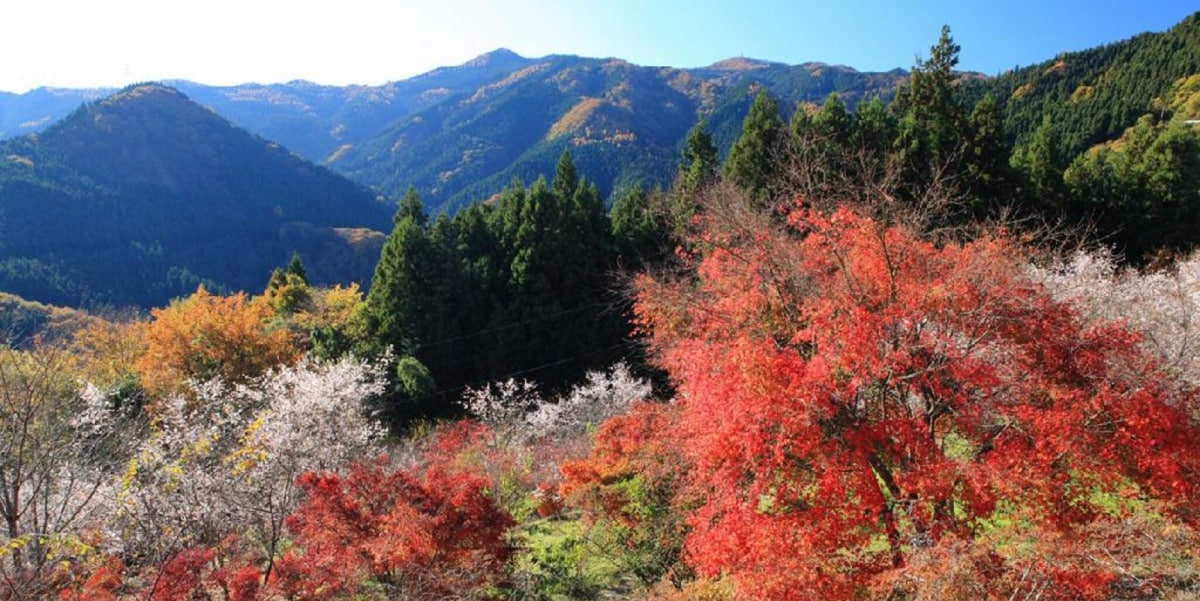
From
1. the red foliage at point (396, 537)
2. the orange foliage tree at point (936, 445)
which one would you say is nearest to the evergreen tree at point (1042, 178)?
the orange foliage tree at point (936, 445)

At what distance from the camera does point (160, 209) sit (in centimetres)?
11744

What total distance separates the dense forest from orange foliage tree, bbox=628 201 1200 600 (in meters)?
0.04

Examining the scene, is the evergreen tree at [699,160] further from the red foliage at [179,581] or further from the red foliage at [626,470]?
the red foliage at [179,581]

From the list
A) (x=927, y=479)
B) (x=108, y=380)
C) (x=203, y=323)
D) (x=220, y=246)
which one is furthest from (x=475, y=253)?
(x=220, y=246)

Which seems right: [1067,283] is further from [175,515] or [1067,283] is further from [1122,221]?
[175,515]

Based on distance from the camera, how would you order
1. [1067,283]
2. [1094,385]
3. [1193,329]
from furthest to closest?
[1067,283] < [1193,329] < [1094,385]

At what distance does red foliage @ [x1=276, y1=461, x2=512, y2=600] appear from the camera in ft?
30.5

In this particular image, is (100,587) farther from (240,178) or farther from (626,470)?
(240,178)

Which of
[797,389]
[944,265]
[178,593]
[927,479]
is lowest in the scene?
[178,593]

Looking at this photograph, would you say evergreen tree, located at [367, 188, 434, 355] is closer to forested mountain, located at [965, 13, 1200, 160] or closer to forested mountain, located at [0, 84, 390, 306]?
forested mountain, located at [965, 13, 1200, 160]

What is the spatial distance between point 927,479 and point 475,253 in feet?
86.2

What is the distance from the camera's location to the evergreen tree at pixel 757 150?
26.5m

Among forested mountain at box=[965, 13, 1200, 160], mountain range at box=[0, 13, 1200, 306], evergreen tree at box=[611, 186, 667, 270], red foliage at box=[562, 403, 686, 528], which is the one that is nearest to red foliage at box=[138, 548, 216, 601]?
red foliage at box=[562, 403, 686, 528]

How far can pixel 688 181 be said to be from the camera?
2909cm
